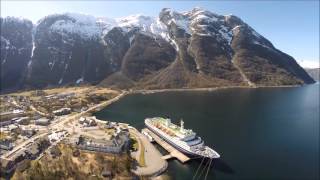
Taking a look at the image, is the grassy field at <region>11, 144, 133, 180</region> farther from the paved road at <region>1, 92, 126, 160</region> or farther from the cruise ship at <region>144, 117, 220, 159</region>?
the cruise ship at <region>144, 117, 220, 159</region>

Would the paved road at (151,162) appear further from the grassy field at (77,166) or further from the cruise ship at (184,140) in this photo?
the cruise ship at (184,140)

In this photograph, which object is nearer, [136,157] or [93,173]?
[93,173]

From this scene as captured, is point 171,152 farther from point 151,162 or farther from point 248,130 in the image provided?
point 248,130

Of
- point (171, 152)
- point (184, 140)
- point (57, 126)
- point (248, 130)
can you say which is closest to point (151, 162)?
point (171, 152)

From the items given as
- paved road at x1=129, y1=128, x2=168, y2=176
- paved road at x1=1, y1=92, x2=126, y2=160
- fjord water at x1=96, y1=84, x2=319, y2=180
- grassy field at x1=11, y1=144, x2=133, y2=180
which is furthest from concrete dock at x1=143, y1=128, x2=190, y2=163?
paved road at x1=1, y1=92, x2=126, y2=160

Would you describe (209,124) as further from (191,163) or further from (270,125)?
(191,163)

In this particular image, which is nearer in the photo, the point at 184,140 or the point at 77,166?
the point at 77,166

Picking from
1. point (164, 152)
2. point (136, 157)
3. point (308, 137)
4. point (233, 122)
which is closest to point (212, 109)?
point (233, 122)
